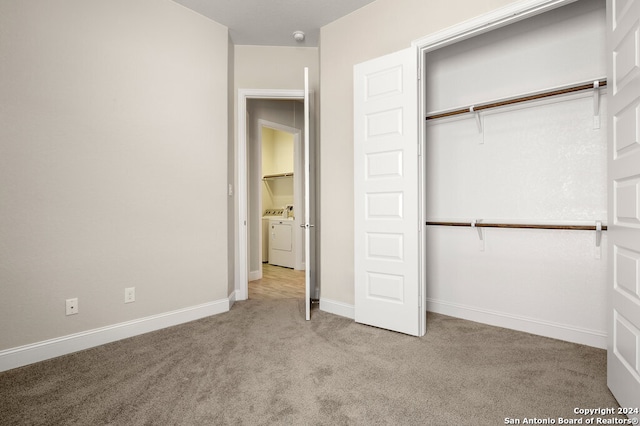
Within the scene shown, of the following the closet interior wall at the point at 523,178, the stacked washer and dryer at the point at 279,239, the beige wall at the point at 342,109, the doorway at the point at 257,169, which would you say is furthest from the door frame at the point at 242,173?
the stacked washer and dryer at the point at 279,239

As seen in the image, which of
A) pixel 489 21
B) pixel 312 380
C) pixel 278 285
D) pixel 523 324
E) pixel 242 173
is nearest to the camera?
pixel 312 380

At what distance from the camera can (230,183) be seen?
144 inches

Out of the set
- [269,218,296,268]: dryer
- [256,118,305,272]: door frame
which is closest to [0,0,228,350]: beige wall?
[256,118,305,272]: door frame

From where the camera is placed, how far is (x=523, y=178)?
2791 millimetres

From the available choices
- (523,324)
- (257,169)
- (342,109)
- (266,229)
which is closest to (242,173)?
(257,169)

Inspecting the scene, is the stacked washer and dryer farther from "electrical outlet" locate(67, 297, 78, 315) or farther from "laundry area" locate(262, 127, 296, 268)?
"electrical outlet" locate(67, 297, 78, 315)

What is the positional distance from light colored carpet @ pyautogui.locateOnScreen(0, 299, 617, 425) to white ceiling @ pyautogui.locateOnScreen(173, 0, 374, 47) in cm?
295

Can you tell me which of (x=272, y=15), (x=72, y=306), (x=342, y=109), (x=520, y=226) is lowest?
(x=72, y=306)

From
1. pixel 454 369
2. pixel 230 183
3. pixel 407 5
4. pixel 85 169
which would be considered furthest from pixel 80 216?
pixel 407 5

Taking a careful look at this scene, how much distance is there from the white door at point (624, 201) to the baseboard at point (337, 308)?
73.9 inches

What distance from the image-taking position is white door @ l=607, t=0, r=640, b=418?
149 centimetres

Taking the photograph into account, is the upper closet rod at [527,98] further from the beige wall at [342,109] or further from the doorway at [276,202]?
the doorway at [276,202]

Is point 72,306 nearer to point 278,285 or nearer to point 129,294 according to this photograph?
point 129,294

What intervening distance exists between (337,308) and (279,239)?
3056 millimetres
